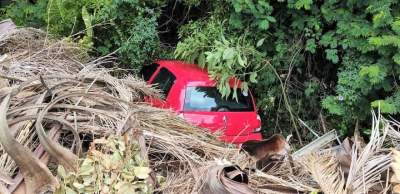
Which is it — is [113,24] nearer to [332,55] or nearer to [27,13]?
[27,13]

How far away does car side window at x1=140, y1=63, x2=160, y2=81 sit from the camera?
351 inches

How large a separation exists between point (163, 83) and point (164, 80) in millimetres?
86

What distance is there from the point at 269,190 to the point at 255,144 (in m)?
0.77

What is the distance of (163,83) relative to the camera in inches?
319

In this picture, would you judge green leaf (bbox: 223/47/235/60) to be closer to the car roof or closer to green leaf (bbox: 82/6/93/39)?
the car roof

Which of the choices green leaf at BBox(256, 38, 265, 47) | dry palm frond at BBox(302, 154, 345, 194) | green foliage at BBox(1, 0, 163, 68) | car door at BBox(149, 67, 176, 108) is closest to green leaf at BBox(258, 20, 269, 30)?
green leaf at BBox(256, 38, 265, 47)

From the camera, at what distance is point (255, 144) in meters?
5.21

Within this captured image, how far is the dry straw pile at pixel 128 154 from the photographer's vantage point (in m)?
4.30

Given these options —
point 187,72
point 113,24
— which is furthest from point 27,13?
point 187,72

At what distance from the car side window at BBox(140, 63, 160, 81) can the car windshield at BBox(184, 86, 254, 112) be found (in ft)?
5.35

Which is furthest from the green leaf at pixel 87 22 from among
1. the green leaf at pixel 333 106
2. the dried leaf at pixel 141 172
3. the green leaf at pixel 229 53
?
the dried leaf at pixel 141 172

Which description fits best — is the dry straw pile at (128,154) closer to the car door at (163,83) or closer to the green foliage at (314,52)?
the car door at (163,83)

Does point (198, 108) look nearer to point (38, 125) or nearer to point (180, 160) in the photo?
point (180, 160)

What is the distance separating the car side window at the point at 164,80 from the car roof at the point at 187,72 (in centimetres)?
7
